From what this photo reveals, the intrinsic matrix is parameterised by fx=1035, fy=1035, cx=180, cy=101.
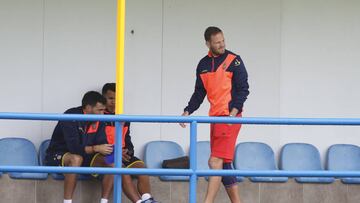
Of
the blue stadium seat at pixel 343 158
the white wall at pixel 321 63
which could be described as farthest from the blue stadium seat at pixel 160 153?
the blue stadium seat at pixel 343 158

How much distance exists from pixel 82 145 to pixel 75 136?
107 millimetres

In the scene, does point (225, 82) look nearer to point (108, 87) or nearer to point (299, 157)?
point (108, 87)

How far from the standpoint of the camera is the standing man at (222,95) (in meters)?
8.60

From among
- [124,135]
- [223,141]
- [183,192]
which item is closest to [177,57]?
[124,135]

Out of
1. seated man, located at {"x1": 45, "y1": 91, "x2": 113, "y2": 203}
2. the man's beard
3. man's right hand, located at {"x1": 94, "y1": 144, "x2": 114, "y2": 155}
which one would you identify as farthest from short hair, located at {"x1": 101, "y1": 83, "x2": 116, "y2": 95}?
the man's beard

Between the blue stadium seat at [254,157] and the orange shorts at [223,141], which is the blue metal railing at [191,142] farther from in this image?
the blue stadium seat at [254,157]

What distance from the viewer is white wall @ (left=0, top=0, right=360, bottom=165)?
10.4 meters

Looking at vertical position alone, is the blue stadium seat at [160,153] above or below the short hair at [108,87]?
below

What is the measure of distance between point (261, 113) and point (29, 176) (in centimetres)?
245

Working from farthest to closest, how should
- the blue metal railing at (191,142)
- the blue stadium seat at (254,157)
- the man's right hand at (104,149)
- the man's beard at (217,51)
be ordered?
the blue stadium seat at (254,157), the man's right hand at (104,149), the man's beard at (217,51), the blue metal railing at (191,142)

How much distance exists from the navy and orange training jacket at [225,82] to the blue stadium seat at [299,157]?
1965 mm

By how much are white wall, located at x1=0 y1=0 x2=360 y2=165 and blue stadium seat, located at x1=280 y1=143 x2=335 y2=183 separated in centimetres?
13

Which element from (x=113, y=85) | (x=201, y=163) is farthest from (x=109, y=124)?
(x=201, y=163)

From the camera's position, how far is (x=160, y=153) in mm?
10375
